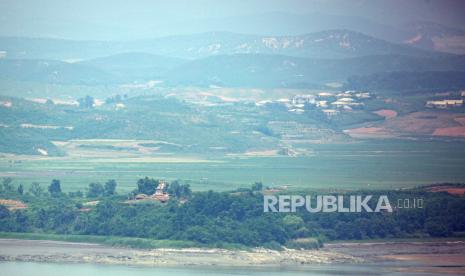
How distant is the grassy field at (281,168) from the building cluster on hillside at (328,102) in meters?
15.9

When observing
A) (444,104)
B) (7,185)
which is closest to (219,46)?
(444,104)

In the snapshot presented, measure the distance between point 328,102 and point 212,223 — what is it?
5811cm

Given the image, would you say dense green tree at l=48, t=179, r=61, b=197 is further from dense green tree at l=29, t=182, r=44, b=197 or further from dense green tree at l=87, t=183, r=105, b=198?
dense green tree at l=87, t=183, r=105, b=198

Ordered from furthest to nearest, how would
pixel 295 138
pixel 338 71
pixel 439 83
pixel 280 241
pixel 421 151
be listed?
pixel 338 71
pixel 439 83
pixel 295 138
pixel 421 151
pixel 280 241

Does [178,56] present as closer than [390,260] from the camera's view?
No

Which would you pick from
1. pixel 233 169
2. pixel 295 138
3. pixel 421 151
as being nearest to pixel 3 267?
pixel 233 169

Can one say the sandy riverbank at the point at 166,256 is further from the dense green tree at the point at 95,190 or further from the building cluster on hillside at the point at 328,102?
the building cluster on hillside at the point at 328,102

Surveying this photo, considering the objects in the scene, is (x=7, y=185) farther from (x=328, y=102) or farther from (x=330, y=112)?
(x=328, y=102)

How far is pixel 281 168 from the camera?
266 feet

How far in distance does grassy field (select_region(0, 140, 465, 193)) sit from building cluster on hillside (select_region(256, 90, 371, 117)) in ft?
52.3

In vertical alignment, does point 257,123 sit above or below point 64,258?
above

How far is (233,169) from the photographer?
80.6 m

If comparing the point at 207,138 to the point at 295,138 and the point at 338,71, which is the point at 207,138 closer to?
the point at 295,138

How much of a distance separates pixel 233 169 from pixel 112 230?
23755mm
